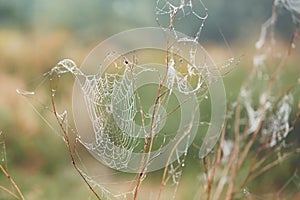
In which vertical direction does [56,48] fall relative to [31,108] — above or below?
above

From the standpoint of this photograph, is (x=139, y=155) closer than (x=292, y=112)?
Yes

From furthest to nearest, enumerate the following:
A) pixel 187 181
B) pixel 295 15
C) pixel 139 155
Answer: pixel 295 15 → pixel 187 181 → pixel 139 155

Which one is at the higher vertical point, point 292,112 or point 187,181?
point 292,112

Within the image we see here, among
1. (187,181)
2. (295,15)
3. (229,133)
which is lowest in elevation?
(187,181)

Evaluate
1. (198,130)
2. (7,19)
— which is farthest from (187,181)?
(7,19)

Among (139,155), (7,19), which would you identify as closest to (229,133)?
(139,155)

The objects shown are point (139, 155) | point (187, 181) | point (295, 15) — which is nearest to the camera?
point (139, 155)

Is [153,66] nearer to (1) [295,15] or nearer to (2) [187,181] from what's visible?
(2) [187,181]
